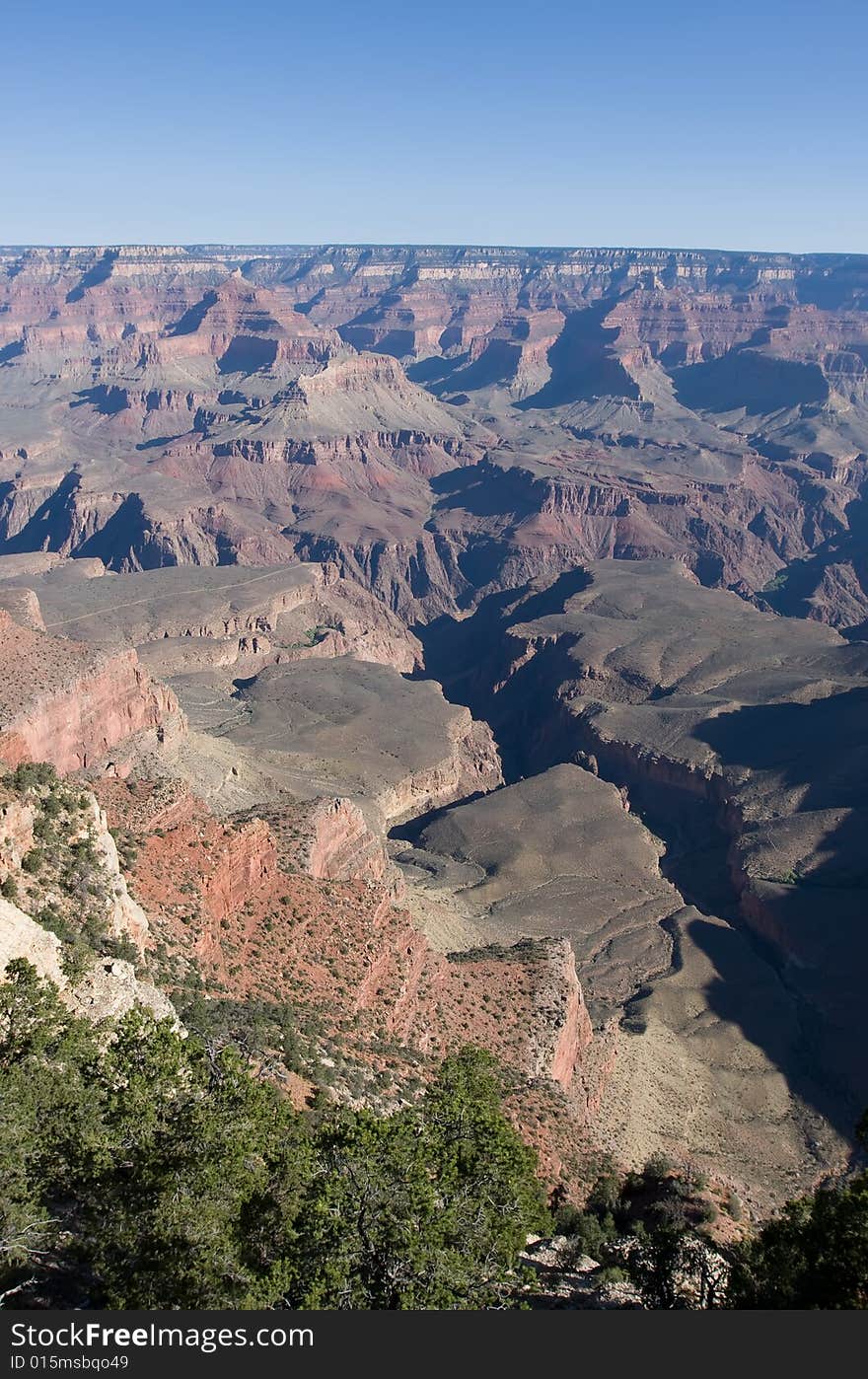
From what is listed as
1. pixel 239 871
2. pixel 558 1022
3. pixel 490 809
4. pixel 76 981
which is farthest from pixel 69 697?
pixel 76 981

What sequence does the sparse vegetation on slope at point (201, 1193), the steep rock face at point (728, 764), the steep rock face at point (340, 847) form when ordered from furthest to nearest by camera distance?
the steep rock face at point (728, 764)
the steep rock face at point (340, 847)
the sparse vegetation on slope at point (201, 1193)

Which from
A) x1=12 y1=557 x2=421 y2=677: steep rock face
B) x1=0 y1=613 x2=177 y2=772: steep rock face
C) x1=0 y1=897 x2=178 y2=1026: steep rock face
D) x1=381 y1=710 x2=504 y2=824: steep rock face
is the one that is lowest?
x1=381 y1=710 x2=504 y2=824: steep rock face

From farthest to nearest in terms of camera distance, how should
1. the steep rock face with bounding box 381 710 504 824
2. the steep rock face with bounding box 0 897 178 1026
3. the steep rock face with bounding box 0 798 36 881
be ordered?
the steep rock face with bounding box 381 710 504 824
the steep rock face with bounding box 0 798 36 881
the steep rock face with bounding box 0 897 178 1026

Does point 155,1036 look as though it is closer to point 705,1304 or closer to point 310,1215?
point 310,1215

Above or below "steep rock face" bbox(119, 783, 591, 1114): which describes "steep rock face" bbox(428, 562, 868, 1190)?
below

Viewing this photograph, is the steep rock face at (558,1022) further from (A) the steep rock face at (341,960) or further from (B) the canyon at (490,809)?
(B) the canyon at (490,809)

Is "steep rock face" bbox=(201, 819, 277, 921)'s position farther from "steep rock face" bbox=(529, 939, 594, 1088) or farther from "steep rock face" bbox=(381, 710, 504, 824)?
"steep rock face" bbox=(381, 710, 504, 824)

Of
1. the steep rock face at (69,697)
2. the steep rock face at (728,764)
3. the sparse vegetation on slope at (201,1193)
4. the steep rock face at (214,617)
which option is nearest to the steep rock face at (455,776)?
the steep rock face at (728,764)

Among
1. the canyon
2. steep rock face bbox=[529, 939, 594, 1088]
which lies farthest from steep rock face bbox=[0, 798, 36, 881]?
steep rock face bbox=[529, 939, 594, 1088]

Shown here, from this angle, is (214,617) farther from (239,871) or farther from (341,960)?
(341,960)
